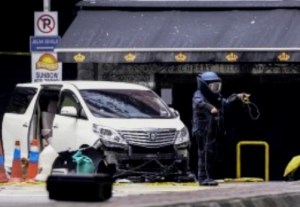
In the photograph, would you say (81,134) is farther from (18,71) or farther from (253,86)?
(18,71)

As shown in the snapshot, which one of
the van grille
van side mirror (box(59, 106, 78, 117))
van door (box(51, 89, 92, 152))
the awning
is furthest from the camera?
the awning

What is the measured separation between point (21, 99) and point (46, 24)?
3.68m

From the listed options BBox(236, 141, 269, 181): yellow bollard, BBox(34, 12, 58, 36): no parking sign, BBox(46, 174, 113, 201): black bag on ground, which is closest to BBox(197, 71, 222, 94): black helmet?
BBox(236, 141, 269, 181): yellow bollard

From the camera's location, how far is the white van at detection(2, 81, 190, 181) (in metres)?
15.9

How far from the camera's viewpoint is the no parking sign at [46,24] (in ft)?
70.3

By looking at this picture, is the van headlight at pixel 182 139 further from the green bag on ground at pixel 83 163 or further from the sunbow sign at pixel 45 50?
the sunbow sign at pixel 45 50

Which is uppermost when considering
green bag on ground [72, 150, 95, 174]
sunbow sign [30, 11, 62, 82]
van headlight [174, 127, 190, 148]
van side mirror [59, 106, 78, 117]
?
sunbow sign [30, 11, 62, 82]

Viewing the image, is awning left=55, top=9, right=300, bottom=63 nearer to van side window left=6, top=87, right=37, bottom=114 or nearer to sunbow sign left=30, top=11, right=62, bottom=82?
sunbow sign left=30, top=11, right=62, bottom=82

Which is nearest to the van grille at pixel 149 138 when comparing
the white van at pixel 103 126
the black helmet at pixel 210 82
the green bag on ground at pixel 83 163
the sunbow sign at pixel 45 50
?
the white van at pixel 103 126

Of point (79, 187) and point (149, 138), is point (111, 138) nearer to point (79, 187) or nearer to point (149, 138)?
point (149, 138)

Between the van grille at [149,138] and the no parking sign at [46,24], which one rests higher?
the no parking sign at [46,24]

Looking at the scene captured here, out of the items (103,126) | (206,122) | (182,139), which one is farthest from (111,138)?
(206,122)

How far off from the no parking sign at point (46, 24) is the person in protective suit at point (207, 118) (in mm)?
6858

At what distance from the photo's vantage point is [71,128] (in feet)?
54.3
